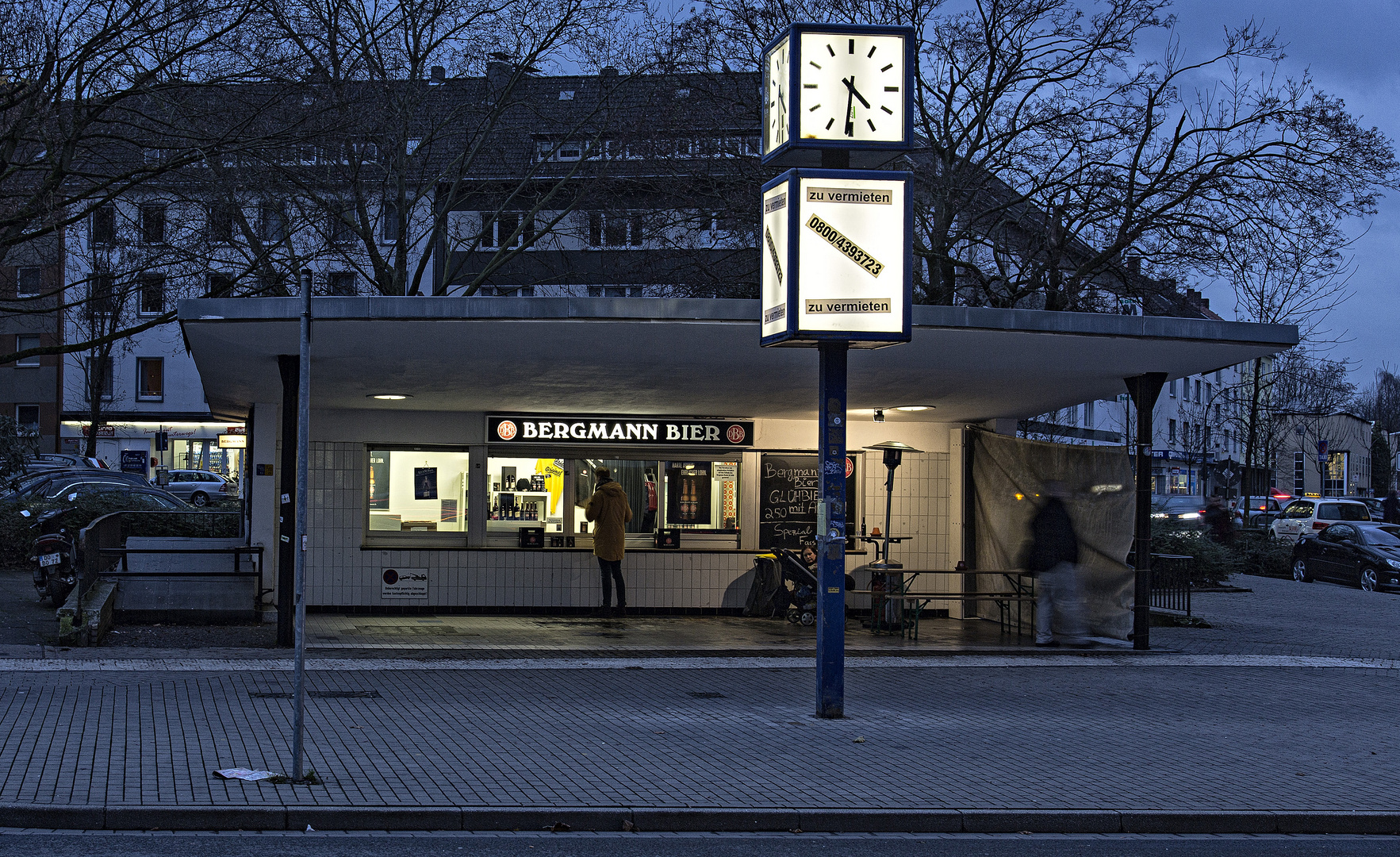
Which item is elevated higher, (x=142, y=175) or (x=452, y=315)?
(x=142, y=175)

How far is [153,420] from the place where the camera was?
186ft

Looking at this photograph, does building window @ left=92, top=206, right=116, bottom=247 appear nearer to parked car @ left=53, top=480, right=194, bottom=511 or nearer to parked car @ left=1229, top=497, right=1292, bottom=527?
parked car @ left=53, top=480, right=194, bottom=511

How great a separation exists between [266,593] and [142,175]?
576cm

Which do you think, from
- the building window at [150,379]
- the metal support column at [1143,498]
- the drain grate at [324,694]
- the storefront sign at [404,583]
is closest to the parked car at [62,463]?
the building window at [150,379]

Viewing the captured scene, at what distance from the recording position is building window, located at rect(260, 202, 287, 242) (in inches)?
843

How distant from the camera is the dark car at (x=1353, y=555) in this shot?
2619 centimetres

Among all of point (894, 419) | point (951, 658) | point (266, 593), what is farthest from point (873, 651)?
point (266, 593)

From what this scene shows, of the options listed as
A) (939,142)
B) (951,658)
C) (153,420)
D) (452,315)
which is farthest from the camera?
(153,420)

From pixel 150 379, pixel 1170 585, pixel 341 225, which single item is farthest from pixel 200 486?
pixel 1170 585

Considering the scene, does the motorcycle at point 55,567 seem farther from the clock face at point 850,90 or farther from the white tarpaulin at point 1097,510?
the white tarpaulin at point 1097,510

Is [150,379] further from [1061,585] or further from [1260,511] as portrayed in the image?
[1061,585]

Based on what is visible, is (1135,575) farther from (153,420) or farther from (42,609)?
(153,420)

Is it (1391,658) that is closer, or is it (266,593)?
(1391,658)

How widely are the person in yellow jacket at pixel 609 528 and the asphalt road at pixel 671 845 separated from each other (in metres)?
9.54
